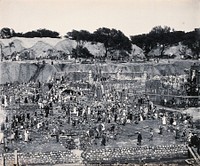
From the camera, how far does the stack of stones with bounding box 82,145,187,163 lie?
124 inches

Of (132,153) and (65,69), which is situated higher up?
(65,69)

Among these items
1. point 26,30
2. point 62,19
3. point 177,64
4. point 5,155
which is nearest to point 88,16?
point 62,19

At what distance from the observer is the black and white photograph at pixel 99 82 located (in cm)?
304

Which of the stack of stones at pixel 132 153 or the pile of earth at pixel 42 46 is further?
the stack of stones at pixel 132 153

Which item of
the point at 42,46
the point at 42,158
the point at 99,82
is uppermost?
the point at 42,46

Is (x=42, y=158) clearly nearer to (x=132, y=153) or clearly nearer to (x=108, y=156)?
(x=108, y=156)

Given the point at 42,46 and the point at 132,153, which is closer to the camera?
the point at 42,46

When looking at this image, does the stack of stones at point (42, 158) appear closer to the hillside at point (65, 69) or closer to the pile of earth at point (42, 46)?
the hillside at point (65, 69)

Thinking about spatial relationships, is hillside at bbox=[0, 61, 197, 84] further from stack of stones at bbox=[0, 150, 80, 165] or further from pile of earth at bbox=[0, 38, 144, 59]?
stack of stones at bbox=[0, 150, 80, 165]

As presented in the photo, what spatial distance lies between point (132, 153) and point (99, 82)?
0.60 metres

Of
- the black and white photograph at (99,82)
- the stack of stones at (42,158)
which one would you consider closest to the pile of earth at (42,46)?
the black and white photograph at (99,82)

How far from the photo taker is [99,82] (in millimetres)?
3156

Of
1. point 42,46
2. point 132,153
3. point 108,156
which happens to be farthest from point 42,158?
point 42,46

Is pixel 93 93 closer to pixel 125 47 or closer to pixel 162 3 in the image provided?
pixel 125 47
